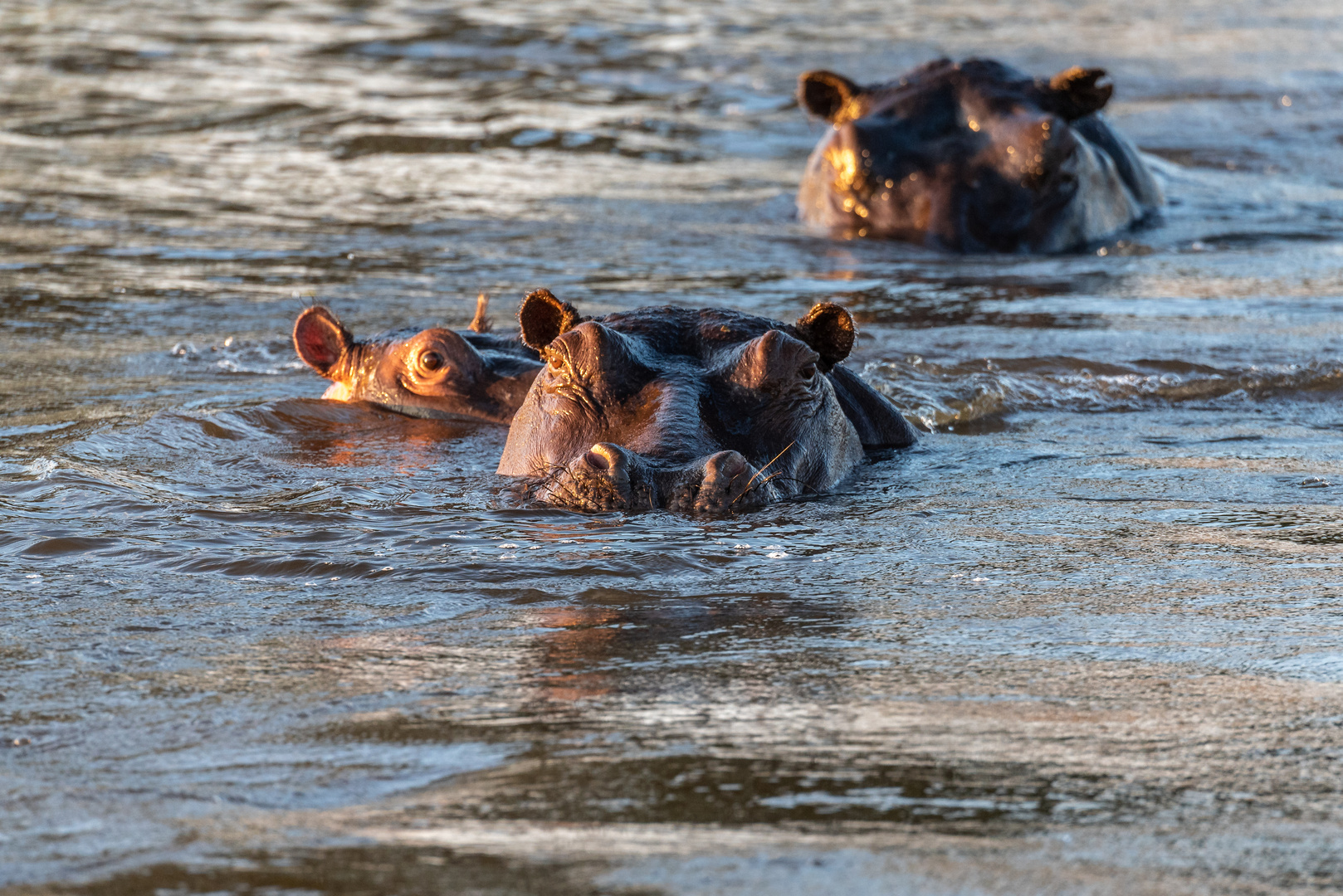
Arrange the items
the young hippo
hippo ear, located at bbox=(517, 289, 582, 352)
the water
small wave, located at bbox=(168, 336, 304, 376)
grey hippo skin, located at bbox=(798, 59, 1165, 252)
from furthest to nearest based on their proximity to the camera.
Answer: grey hippo skin, located at bbox=(798, 59, 1165, 252) → small wave, located at bbox=(168, 336, 304, 376) → the young hippo → hippo ear, located at bbox=(517, 289, 582, 352) → the water

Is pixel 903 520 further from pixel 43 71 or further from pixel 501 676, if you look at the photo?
pixel 43 71

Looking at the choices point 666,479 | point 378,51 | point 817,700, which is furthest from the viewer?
point 378,51

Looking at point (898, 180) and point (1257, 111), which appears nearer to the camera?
point (898, 180)

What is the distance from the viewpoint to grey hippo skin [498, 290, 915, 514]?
4512 millimetres

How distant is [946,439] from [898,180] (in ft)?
14.6

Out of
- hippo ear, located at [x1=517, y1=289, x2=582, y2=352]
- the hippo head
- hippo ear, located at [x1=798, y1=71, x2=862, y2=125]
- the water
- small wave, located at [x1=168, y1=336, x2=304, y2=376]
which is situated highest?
hippo ear, located at [x1=798, y1=71, x2=862, y2=125]

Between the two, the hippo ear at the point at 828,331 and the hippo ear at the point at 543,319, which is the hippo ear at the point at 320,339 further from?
the hippo ear at the point at 828,331

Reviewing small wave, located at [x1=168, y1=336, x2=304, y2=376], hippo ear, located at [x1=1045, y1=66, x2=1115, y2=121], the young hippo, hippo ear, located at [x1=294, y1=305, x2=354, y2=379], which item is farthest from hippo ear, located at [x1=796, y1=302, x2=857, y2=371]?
hippo ear, located at [x1=1045, y1=66, x2=1115, y2=121]

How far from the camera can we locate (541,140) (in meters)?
14.1

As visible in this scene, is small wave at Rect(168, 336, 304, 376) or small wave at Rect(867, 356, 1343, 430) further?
small wave at Rect(168, 336, 304, 376)

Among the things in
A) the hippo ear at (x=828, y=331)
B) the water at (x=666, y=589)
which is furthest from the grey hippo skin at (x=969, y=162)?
the hippo ear at (x=828, y=331)

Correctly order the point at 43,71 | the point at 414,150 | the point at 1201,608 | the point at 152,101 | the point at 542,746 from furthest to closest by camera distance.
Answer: the point at 43,71, the point at 152,101, the point at 414,150, the point at 1201,608, the point at 542,746

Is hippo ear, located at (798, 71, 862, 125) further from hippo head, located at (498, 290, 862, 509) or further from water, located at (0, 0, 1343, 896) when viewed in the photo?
hippo head, located at (498, 290, 862, 509)

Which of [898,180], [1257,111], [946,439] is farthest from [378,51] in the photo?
[946,439]
